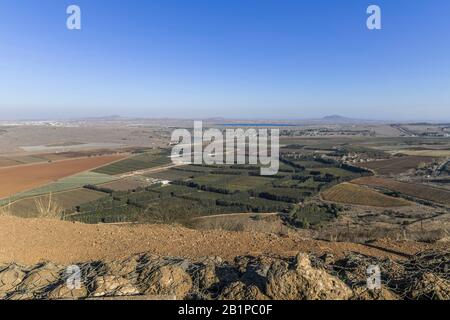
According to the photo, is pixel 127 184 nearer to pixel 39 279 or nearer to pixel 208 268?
pixel 39 279

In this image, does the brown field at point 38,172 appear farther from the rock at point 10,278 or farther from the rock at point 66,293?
the rock at point 66,293

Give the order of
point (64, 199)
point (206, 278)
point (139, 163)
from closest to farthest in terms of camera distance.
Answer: point (206, 278) → point (64, 199) → point (139, 163)

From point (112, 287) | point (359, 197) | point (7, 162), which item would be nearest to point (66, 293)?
point (112, 287)

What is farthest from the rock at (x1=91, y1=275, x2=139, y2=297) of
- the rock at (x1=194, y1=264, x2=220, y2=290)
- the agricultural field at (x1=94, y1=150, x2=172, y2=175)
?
the agricultural field at (x1=94, y1=150, x2=172, y2=175)

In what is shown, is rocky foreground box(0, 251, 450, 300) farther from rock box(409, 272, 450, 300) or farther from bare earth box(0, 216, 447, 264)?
bare earth box(0, 216, 447, 264)

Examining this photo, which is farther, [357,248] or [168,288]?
[357,248]

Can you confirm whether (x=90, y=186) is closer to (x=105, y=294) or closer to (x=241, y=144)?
(x=105, y=294)
